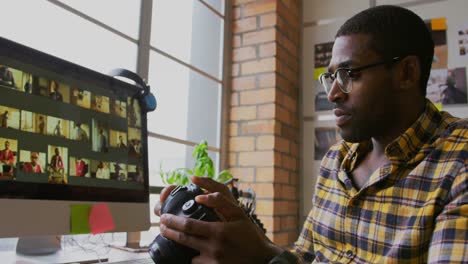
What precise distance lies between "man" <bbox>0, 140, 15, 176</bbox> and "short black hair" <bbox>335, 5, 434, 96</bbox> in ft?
2.36

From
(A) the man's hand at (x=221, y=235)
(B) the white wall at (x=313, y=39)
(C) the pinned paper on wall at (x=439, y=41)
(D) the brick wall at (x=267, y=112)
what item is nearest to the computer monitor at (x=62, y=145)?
(A) the man's hand at (x=221, y=235)

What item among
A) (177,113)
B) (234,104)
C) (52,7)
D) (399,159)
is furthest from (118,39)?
(399,159)

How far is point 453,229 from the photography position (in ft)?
2.24

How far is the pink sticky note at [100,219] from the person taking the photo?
0.84m

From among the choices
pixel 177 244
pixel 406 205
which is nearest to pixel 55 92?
pixel 177 244

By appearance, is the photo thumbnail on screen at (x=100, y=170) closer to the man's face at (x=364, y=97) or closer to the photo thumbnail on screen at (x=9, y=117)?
the photo thumbnail on screen at (x=9, y=117)

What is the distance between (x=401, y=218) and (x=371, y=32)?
1.31 feet

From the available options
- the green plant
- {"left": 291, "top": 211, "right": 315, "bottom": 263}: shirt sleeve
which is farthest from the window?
{"left": 291, "top": 211, "right": 315, "bottom": 263}: shirt sleeve

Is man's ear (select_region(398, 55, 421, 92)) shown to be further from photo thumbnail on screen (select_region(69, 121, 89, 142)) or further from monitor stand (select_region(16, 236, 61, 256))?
monitor stand (select_region(16, 236, 61, 256))

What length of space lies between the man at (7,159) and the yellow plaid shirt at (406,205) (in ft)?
2.14

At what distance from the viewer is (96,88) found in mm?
891

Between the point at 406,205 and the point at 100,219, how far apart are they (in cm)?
61

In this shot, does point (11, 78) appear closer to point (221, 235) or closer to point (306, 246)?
point (221, 235)

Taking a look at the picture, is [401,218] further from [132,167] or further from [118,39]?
[118,39]
